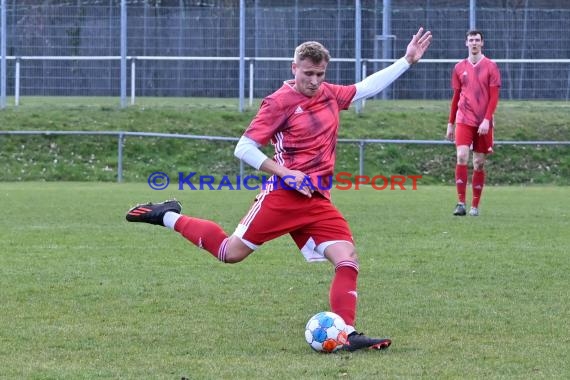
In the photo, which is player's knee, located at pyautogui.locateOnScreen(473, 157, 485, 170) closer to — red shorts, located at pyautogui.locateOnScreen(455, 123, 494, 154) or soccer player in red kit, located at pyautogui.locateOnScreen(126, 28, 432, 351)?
red shorts, located at pyautogui.locateOnScreen(455, 123, 494, 154)

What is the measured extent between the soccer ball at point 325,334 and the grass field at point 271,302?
60mm

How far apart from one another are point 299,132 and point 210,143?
17.2 metres

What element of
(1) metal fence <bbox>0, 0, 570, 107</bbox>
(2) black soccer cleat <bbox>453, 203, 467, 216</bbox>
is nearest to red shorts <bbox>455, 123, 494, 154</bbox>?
(2) black soccer cleat <bbox>453, 203, 467, 216</bbox>

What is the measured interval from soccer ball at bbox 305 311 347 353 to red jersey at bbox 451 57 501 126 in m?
8.17

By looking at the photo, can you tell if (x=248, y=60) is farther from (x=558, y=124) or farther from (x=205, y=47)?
(x=558, y=124)

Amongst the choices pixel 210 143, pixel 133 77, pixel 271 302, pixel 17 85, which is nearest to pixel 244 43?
pixel 210 143

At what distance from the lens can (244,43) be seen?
24.0m

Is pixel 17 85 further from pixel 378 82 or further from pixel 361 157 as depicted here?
pixel 378 82

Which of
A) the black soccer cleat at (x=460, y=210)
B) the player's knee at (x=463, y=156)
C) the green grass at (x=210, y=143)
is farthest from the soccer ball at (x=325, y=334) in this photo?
the green grass at (x=210, y=143)

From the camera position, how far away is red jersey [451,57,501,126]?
1370 cm

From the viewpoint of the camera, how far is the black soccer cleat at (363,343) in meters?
5.81

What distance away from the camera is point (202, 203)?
1590 centimetres

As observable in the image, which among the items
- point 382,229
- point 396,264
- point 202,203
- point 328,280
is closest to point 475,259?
point 396,264

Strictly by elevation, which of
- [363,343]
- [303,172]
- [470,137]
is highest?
[303,172]
